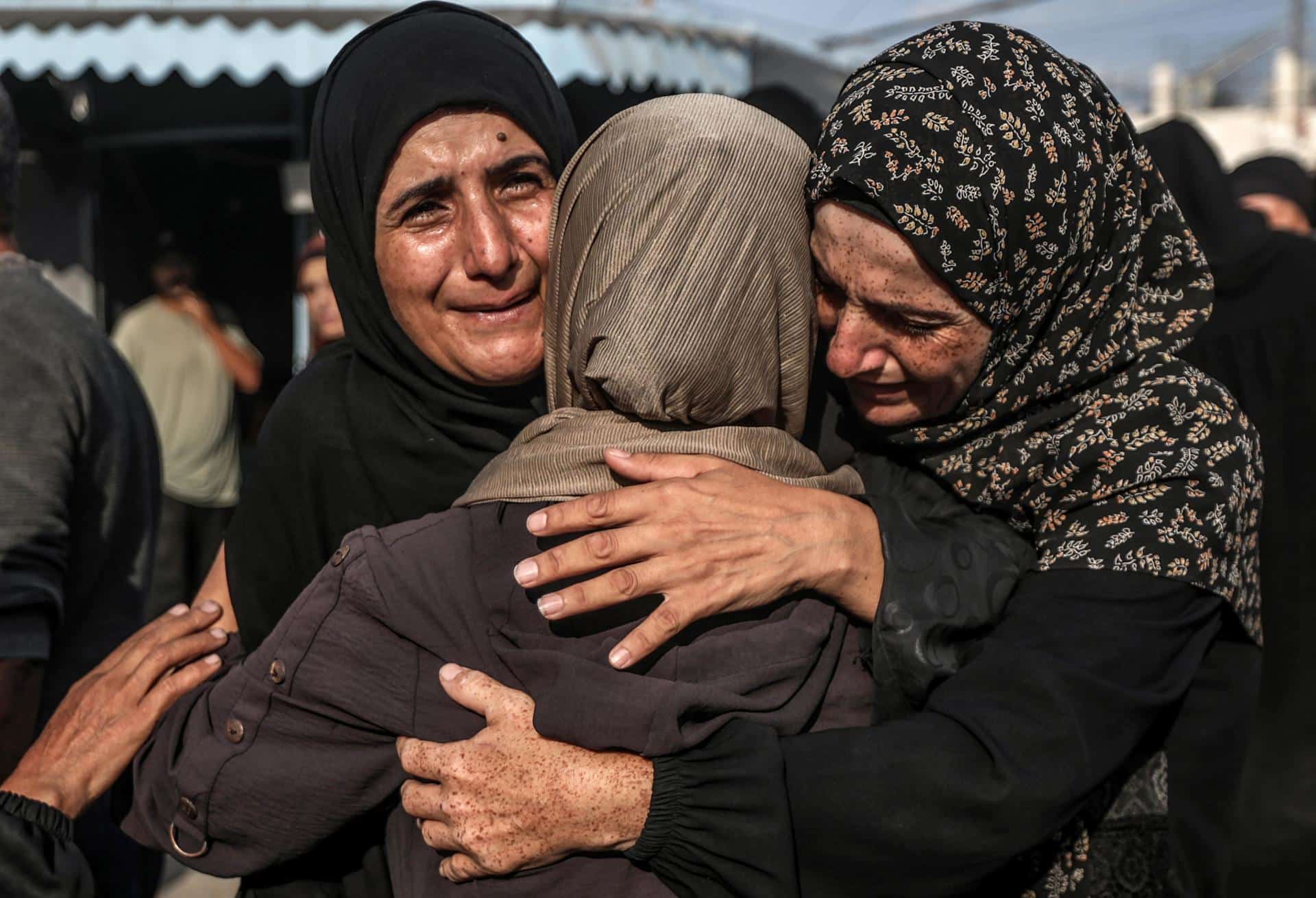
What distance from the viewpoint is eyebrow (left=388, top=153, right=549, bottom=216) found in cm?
181

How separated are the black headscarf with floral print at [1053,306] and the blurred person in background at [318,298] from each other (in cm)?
345

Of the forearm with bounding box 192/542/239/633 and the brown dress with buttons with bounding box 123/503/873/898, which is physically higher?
the brown dress with buttons with bounding box 123/503/873/898

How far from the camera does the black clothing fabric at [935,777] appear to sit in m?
1.41

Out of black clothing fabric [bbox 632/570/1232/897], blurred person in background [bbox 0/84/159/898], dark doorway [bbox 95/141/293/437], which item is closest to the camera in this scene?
black clothing fabric [bbox 632/570/1232/897]

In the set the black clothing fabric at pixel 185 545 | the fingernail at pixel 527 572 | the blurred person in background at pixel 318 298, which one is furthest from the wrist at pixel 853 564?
the black clothing fabric at pixel 185 545

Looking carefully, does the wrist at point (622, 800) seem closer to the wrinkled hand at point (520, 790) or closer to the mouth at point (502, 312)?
the wrinkled hand at point (520, 790)

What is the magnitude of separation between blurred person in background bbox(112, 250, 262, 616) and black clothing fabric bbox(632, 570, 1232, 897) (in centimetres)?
509

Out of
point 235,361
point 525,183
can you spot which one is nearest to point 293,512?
point 525,183

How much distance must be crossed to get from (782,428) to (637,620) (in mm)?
369

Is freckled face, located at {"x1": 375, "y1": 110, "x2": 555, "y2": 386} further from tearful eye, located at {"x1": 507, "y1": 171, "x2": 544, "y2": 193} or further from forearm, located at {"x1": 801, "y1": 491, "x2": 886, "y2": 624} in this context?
forearm, located at {"x1": 801, "y1": 491, "x2": 886, "y2": 624}

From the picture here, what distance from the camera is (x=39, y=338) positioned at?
226cm

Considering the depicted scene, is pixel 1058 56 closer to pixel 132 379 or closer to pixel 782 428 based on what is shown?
pixel 782 428

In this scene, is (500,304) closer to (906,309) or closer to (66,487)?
(906,309)

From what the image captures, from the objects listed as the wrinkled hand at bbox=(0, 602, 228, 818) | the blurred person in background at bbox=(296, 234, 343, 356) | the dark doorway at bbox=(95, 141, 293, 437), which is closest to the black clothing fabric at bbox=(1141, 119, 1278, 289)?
the wrinkled hand at bbox=(0, 602, 228, 818)
